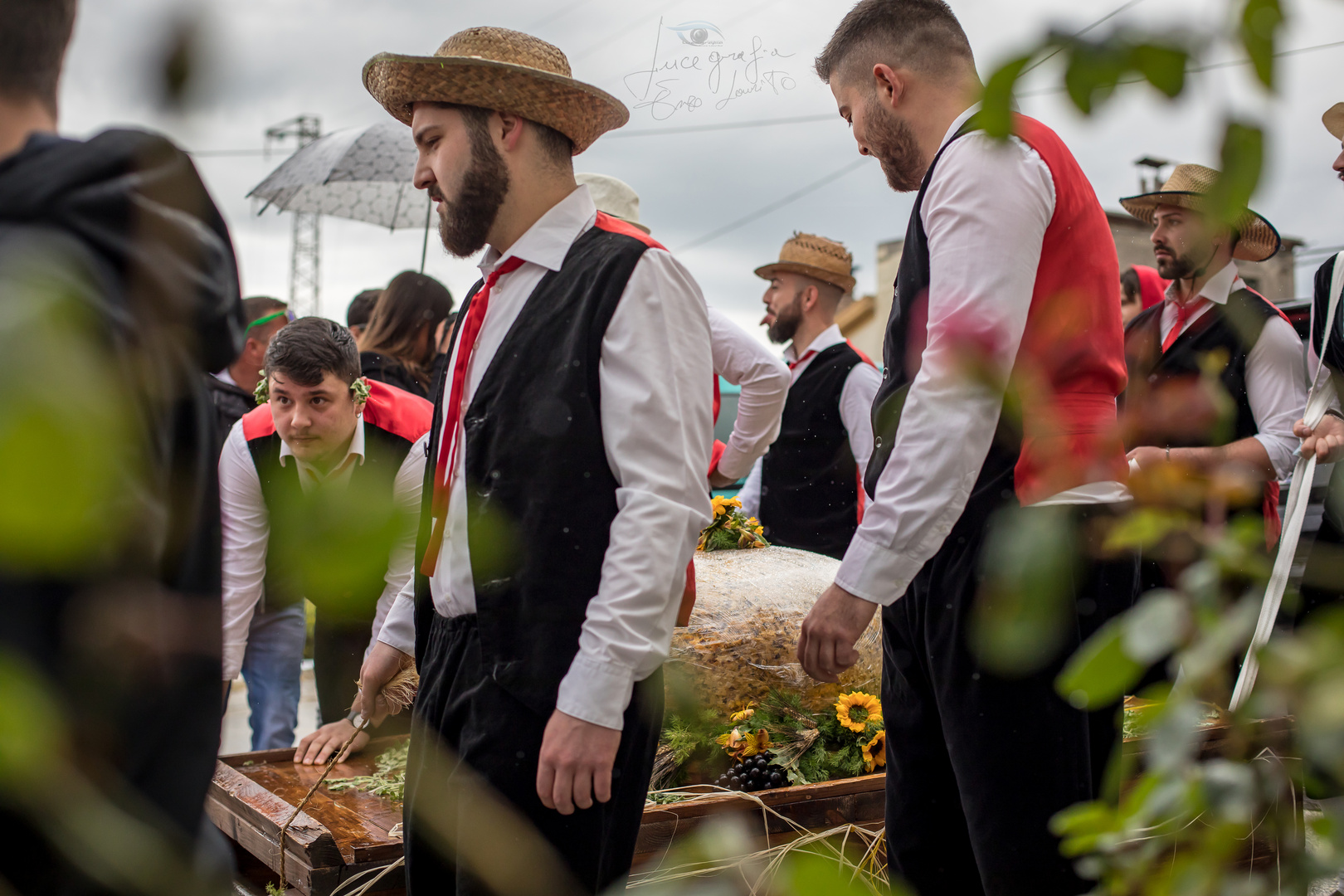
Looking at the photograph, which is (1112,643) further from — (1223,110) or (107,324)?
(107,324)

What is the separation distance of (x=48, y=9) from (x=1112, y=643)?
2.11 ft

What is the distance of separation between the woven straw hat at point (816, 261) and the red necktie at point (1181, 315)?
176 cm

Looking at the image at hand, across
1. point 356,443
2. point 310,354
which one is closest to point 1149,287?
point 356,443

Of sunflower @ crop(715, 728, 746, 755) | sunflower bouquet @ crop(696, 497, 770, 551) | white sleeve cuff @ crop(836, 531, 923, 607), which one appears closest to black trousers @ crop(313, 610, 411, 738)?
sunflower bouquet @ crop(696, 497, 770, 551)

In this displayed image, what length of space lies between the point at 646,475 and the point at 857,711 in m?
1.77

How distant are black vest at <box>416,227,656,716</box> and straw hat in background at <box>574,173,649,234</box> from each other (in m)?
2.48

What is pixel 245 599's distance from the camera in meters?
3.34

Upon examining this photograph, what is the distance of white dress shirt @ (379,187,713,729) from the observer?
169 cm

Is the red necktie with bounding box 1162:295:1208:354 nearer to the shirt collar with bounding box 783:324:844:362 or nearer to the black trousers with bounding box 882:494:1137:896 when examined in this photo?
the shirt collar with bounding box 783:324:844:362

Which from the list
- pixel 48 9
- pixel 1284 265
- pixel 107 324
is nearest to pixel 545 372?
pixel 48 9

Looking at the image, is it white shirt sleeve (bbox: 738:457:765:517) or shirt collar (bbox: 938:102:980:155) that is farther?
white shirt sleeve (bbox: 738:457:765:517)

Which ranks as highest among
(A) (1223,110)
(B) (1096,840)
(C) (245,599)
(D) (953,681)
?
(A) (1223,110)

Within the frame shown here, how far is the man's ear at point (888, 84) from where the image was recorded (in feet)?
6.68

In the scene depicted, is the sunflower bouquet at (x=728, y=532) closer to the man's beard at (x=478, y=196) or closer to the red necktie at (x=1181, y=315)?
the red necktie at (x=1181, y=315)
